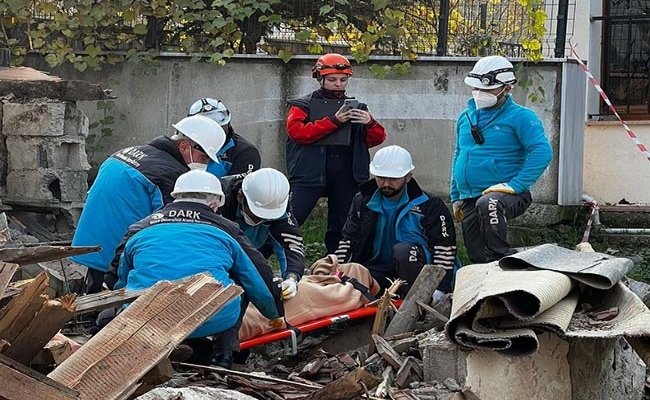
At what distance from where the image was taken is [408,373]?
5.77 meters

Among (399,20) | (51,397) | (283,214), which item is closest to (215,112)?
(283,214)

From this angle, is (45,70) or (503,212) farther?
(45,70)

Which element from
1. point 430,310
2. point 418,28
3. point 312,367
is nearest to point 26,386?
point 312,367

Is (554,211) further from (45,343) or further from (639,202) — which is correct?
(45,343)

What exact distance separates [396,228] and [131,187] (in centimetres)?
193

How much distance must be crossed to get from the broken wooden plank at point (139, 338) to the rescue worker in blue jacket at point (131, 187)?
158 centimetres

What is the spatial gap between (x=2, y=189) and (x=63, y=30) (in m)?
2.26

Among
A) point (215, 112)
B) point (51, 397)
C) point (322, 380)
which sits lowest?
point (322, 380)

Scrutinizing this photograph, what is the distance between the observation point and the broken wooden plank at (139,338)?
13.4 feet

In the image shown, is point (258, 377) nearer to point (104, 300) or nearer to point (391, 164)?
point (104, 300)

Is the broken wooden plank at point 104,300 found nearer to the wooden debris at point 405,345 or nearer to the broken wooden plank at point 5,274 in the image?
the broken wooden plank at point 5,274

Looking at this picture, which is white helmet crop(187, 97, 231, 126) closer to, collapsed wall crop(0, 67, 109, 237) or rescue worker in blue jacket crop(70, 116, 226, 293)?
rescue worker in blue jacket crop(70, 116, 226, 293)

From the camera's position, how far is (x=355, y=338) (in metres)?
7.08

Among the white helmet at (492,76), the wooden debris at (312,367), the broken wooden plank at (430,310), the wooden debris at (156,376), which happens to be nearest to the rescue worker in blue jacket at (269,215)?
the wooden debris at (312,367)
